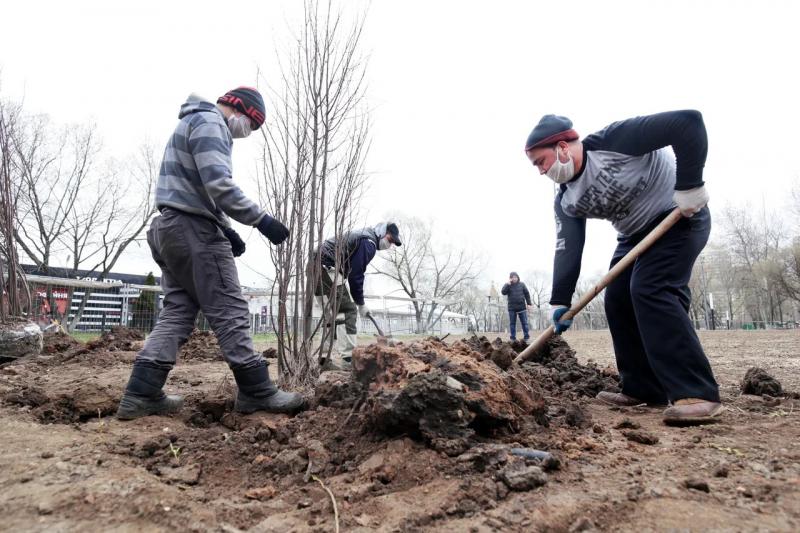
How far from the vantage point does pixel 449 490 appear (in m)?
1.53

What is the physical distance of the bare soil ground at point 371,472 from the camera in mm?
1371

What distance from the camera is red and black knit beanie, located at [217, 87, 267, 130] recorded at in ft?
9.62

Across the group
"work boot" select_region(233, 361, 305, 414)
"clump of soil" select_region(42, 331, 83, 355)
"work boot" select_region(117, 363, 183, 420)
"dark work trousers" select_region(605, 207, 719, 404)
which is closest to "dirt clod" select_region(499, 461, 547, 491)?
"dark work trousers" select_region(605, 207, 719, 404)

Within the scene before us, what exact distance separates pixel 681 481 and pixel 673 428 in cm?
92

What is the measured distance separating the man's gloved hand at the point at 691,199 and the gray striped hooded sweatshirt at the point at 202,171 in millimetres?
2315

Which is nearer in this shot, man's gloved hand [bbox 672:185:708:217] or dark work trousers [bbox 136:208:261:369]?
man's gloved hand [bbox 672:185:708:217]

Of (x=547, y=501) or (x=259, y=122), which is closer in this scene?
(x=547, y=501)

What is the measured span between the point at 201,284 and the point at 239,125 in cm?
105

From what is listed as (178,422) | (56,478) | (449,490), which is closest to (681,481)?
(449,490)

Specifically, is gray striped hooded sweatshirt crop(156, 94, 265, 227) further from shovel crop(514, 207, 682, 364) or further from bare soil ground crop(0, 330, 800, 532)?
shovel crop(514, 207, 682, 364)

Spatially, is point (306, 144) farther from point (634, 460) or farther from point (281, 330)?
point (634, 460)

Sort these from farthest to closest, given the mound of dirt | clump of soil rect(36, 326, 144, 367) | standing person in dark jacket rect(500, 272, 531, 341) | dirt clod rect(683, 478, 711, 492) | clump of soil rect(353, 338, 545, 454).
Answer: standing person in dark jacket rect(500, 272, 531, 341) → clump of soil rect(36, 326, 144, 367) → the mound of dirt → clump of soil rect(353, 338, 545, 454) → dirt clod rect(683, 478, 711, 492)

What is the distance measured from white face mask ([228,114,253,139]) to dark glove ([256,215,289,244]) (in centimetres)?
68

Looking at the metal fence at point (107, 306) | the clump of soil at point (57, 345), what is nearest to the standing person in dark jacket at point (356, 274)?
the clump of soil at point (57, 345)
